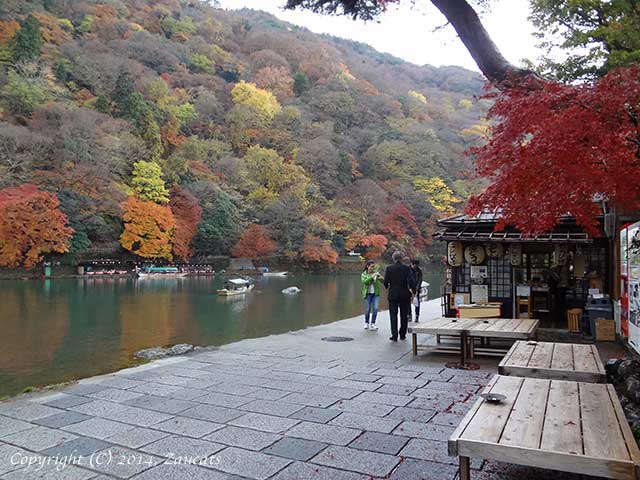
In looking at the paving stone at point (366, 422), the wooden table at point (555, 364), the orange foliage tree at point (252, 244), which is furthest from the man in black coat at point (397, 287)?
the orange foliage tree at point (252, 244)

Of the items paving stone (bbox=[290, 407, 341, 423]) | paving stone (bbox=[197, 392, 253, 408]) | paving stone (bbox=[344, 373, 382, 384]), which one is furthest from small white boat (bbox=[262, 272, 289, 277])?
paving stone (bbox=[290, 407, 341, 423])

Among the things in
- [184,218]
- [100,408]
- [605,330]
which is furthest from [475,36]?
[184,218]

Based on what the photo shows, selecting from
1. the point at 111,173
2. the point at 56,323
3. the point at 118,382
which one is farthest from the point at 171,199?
the point at 118,382

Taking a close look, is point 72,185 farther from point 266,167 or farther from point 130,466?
point 130,466

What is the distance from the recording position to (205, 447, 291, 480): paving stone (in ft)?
8.89

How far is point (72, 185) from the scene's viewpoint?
107 feet

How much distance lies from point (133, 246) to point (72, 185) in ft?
19.2

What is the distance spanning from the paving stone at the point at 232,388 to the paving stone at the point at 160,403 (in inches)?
18.0

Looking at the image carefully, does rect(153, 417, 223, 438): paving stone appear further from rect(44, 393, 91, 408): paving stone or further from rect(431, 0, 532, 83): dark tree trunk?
rect(431, 0, 532, 83): dark tree trunk

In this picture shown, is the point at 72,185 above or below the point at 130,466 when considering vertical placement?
above

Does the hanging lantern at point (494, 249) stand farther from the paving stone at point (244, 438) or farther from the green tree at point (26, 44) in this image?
the green tree at point (26, 44)

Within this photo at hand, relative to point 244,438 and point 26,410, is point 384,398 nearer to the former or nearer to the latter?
point 244,438

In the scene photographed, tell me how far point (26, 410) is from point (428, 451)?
10.7 feet

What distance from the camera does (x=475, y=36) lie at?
3.52 metres
